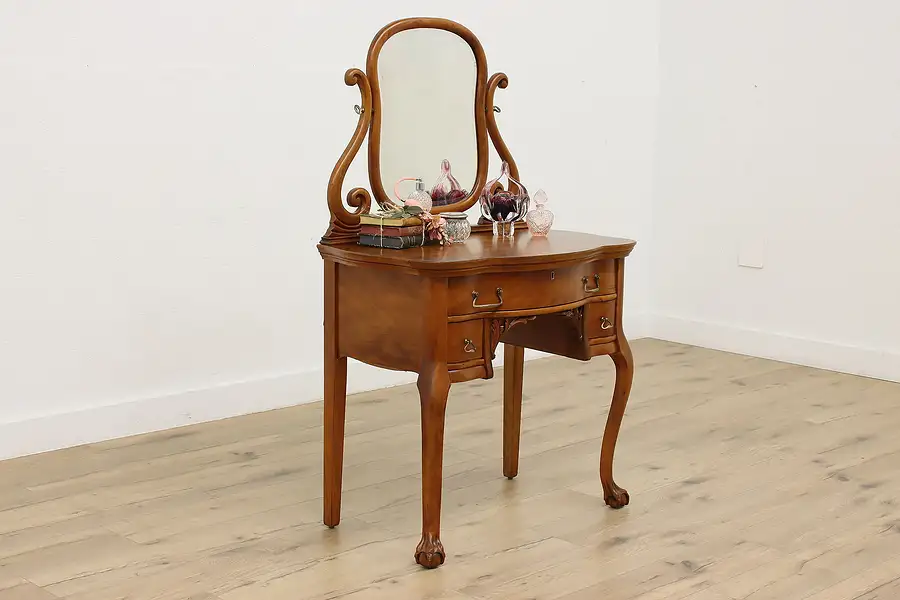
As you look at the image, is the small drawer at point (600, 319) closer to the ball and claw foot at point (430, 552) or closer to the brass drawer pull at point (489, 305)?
the brass drawer pull at point (489, 305)

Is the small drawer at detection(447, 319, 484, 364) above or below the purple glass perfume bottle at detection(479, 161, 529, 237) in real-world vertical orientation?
below

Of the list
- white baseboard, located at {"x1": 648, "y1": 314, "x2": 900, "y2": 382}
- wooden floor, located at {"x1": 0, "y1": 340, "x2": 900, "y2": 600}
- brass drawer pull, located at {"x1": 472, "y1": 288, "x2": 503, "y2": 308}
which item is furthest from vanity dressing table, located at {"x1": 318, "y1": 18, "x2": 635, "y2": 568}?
white baseboard, located at {"x1": 648, "y1": 314, "x2": 900, "y2": 382}

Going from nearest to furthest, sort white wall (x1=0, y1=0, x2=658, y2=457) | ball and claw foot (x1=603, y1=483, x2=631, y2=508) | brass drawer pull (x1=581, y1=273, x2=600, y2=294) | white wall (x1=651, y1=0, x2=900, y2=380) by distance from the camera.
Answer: brass drawer pull (x1=581, y1=273, x2=600, y2=294)
ball and claw foot (x1=603, y1=483, x2=631, y2=508)
white wall (x1=0, y1=0, x2=658, y2=457)
white wall (x1=651, y1=0, x2=900, y2=380)

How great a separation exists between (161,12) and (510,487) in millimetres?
1729

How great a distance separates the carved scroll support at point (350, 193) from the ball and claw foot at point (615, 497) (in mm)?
870

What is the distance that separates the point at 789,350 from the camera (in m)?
4.38

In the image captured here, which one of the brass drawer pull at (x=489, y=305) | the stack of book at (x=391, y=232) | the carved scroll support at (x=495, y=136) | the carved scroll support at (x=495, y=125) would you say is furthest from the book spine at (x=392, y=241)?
the carved scroll support at (x=495, y=125)

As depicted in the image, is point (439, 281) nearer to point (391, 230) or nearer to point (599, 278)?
point (391, 230)

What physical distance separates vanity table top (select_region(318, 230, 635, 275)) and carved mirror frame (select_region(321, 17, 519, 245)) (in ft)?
0.20

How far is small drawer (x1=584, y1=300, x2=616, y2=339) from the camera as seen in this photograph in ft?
8.47

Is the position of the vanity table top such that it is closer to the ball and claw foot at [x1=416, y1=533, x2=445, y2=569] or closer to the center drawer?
the center drawer

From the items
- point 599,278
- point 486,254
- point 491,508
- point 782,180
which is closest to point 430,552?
point 491,508

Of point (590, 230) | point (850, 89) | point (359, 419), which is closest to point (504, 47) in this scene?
point (590, 230)

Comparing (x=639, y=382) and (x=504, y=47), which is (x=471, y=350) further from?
(x=504, y=47)
